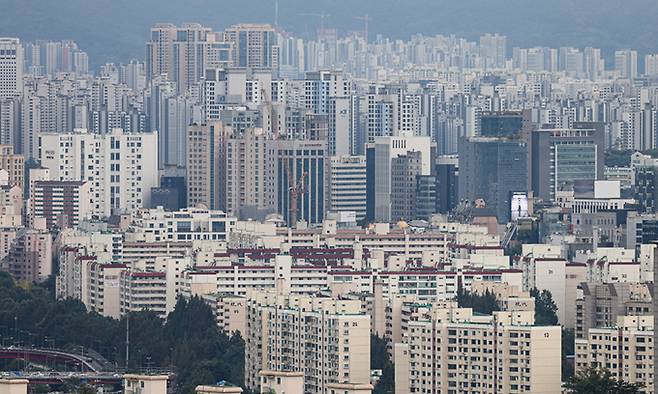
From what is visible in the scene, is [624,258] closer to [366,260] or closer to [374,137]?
[366,260]

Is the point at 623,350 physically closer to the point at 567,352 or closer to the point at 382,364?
the point at 567,352

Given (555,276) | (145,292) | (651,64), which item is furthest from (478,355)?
(651,64)

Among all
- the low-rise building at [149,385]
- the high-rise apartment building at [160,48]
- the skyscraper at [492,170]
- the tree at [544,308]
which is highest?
the high-rise apartment building at [160,48]

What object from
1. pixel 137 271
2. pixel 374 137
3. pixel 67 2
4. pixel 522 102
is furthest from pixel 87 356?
pixel 67 2

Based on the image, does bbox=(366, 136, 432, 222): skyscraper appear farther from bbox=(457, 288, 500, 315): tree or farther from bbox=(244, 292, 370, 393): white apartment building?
bbox=(244, 292, 370, 393): white apartment building

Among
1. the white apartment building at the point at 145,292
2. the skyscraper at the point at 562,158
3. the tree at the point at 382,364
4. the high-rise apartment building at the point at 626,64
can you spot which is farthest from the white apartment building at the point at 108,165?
the tree at the point at 382,364

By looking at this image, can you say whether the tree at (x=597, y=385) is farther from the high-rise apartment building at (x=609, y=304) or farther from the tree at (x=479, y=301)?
the tree at (x=479, y=301)
